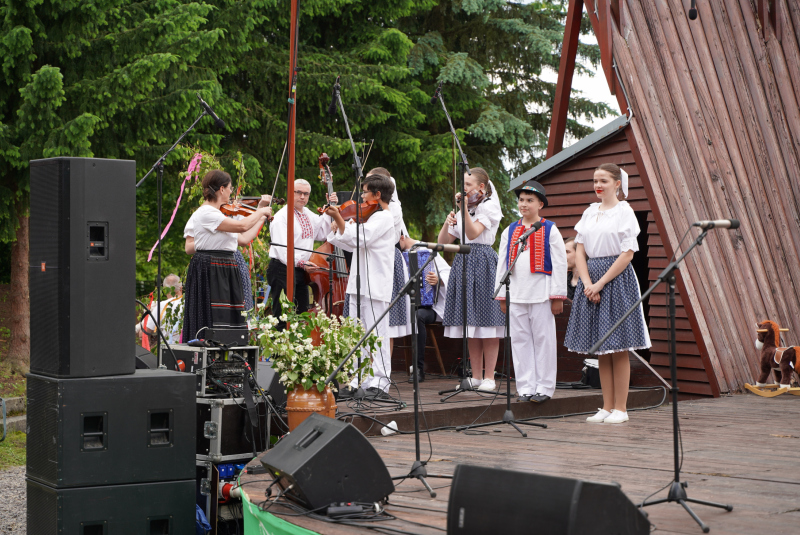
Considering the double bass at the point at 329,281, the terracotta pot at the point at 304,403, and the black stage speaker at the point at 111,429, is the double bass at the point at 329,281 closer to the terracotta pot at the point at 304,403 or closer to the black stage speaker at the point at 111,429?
the terracotta pot at the point at 304,403

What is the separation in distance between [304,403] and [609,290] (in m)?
2.35

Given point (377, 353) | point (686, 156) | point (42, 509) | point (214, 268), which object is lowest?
point (42, 509)

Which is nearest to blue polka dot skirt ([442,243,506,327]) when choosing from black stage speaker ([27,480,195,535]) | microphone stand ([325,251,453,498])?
microphone stand ([325,251,453,498])

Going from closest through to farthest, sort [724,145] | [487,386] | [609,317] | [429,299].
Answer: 1. [609,317]
2. [487,386]
3. [429,299]
4. [724,145]

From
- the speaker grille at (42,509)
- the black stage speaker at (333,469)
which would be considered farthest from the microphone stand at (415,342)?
the speaker grille at (42,509)

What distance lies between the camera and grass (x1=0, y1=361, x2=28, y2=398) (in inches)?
417

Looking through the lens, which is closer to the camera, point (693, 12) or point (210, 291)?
point (210, 291)

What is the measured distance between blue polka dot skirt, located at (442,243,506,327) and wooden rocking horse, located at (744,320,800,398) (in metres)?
3.03

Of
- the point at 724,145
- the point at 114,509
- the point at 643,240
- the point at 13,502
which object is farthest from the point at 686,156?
the point at 13,502

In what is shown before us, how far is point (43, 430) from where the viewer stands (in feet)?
14.0

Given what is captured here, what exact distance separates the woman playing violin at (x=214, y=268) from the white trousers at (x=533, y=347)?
2.07 metres

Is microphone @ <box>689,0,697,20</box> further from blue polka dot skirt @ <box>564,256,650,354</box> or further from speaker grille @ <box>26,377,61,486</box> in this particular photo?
speaker grille @ <box>26,377,61,486</box>

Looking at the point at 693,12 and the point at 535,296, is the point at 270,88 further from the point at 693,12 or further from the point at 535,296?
the point at 535,296

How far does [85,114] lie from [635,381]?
6696mm
